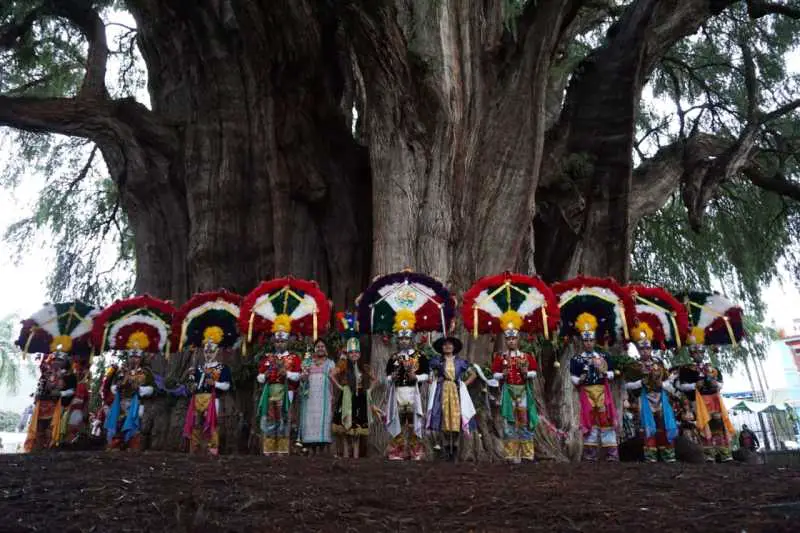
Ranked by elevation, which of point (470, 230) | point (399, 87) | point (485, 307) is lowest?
point (485, 307)

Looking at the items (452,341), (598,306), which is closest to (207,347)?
(452,341)

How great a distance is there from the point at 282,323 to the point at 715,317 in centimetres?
542

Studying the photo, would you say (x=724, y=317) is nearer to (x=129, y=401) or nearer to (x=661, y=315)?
(x=661, y=315)

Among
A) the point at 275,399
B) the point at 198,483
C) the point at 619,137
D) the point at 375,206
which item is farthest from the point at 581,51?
the point at 198,483

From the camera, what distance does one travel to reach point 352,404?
669 centimetres

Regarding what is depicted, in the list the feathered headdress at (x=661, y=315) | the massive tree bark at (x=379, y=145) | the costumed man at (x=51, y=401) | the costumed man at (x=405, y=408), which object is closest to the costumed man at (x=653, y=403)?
the feathered headdress at (x=661, y=315)

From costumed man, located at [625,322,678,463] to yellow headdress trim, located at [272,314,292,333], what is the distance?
12.8 ft

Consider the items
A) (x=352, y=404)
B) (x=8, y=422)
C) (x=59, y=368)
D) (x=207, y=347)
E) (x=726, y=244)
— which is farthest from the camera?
(x=8, y=422)

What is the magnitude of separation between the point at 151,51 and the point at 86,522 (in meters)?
8.72

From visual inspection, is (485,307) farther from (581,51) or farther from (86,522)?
(581,51)

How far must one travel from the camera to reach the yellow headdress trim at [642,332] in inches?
272

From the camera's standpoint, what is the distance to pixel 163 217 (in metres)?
8.95

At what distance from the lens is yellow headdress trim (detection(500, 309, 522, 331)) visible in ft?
21.0

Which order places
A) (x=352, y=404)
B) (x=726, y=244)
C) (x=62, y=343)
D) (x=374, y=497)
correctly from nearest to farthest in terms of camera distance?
(x=374, y=497) < (x=352, y=404) < (x=62, y=343) < (x=726, y=244)
